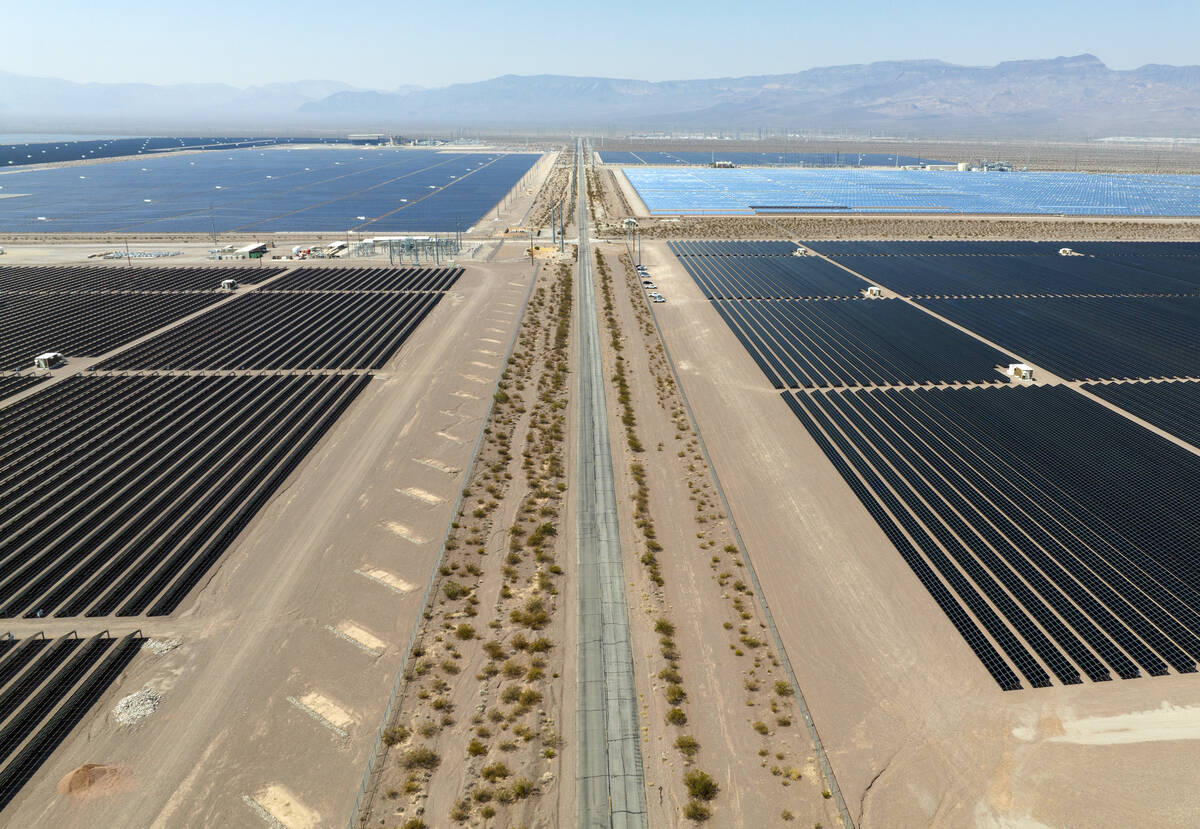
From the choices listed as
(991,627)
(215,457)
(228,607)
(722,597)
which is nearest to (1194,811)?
(991,627)

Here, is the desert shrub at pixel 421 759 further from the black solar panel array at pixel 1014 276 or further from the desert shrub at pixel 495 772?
the black solar panel array at pixel 1014 276

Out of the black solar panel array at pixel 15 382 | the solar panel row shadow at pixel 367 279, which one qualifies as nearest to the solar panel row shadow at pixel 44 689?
the black solar panel array at pixel 15 382

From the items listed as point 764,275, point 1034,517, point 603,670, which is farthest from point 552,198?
point 603,670


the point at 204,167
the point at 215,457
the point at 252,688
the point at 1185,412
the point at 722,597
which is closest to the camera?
the point at 252,688

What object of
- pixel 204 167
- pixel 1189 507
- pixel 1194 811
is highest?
pixel 204 167

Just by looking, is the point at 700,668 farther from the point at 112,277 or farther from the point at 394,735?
the point at 112,277

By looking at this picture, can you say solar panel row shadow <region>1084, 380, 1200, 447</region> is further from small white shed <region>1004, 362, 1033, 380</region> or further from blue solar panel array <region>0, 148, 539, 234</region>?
blue solar panel array <region>0, 148, 539, 234</region>

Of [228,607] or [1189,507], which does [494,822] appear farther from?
[1189,507]
